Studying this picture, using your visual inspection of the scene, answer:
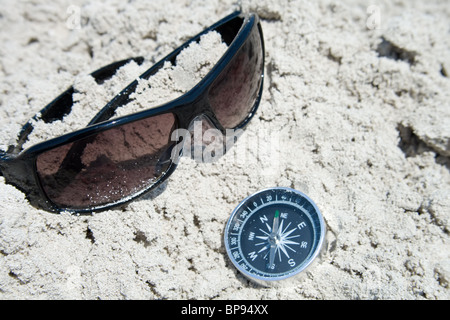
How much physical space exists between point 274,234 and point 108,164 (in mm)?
686

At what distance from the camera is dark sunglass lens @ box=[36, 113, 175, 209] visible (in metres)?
1.64

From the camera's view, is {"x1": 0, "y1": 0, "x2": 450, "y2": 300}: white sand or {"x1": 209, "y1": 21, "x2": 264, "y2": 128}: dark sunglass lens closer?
{"x1": 0, "y1": 0, "x2": 450, "y2": 300}: white sand

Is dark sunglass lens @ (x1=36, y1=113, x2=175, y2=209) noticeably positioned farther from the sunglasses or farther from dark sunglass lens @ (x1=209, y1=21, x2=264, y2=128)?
dark sunglass lens @ (x1=209, y1=21, x2=264, y2=128)

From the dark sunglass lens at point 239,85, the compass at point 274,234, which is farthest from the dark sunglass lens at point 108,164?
the compass at point 274,234

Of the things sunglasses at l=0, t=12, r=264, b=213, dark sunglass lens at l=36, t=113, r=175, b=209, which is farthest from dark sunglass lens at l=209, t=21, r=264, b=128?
dark sunglass lens at l=36, t=113, r=175, b=209

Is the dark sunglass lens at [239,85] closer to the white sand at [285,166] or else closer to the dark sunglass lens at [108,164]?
the white sand at [285,166]

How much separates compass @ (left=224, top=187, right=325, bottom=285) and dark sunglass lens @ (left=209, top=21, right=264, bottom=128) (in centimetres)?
38

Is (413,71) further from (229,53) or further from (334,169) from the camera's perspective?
(229,53)

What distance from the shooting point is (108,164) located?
1.71 meters

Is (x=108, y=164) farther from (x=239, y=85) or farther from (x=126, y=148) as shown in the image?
(x=239, y=85)

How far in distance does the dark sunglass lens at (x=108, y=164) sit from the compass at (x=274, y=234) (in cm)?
38

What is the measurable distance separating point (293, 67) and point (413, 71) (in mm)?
607

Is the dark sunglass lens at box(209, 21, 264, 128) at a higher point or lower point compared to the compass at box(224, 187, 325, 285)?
higher

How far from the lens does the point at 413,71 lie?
2.14 metres
